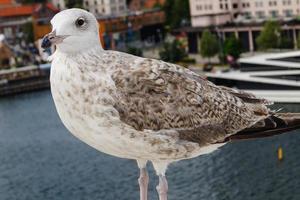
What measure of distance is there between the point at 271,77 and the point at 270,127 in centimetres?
3081

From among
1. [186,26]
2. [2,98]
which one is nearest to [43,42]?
[2,98]

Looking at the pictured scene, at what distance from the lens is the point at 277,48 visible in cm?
4156

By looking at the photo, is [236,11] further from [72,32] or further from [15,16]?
[72,32]

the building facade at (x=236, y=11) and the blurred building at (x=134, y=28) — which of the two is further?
the blurred building at (x=134, y=28)

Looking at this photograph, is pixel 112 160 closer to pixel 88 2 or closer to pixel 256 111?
pixel 256 111

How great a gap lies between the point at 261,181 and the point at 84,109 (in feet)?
55.2

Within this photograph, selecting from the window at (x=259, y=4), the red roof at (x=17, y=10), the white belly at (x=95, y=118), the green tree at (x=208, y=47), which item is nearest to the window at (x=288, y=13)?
the window at (x=259, y=4)

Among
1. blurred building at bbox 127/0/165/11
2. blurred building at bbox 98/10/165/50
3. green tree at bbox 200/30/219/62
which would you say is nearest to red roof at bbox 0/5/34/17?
blurred building at bbox 98/10/165/50

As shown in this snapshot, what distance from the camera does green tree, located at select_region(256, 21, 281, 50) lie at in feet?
134

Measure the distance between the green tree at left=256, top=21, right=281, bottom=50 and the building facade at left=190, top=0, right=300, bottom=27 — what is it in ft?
14.2

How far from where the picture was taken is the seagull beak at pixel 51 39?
108 inches

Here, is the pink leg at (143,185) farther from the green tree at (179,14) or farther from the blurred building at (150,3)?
the blurred building at (150,3)

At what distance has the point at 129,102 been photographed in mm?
2836

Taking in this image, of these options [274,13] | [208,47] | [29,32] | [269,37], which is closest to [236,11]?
[274,13]
